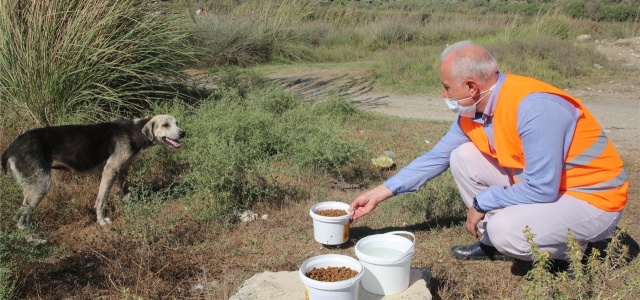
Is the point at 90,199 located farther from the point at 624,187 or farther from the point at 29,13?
the point at 624,187

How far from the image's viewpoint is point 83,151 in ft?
15.3

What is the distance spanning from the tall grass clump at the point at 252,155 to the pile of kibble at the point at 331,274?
1796 millimetres

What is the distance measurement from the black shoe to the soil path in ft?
13.5

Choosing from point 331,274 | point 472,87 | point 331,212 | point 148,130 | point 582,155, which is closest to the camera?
point 331,274

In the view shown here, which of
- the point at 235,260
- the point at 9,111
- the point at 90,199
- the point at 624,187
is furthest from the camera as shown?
the point at 9,111

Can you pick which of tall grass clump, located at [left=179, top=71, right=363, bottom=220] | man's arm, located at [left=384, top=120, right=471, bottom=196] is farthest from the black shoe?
tall grass clump, located at [left=179, top=71, right=363, bottom=220]

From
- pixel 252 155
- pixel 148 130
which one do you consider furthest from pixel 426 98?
pixel 148 130

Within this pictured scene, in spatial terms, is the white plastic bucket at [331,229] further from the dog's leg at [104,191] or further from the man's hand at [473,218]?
the dog's leg at [104,191]

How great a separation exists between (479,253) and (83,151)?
3394 mm

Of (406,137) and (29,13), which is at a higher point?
(29,13)

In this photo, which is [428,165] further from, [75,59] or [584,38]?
[584,38]

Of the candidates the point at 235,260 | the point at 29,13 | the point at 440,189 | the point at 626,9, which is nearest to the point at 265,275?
the point at 235,260

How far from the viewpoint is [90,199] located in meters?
4.99

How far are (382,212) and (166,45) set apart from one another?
13.4 ft
